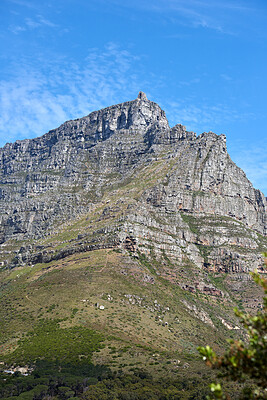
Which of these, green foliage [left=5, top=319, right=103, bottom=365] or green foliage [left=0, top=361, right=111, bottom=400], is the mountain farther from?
green foliage [left=0, top=361, right=111, bottom=400]

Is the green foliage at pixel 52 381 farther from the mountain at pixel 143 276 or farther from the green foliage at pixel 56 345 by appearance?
the mountain at pixel 143 276

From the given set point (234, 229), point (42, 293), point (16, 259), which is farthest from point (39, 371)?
point (234, 229)

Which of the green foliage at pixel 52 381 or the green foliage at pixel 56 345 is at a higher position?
the green foliage at pixel 56 345

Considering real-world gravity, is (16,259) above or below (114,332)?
above

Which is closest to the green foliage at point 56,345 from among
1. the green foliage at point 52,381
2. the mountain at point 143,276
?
the green foliage at point 52,381

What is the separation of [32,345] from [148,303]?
3939 cm

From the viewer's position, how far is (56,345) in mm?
87062

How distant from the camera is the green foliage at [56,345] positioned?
82.6 m

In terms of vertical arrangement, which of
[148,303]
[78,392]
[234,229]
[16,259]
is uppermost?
[234,229]

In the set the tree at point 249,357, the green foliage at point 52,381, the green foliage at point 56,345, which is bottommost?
the green foliage at point 52,381

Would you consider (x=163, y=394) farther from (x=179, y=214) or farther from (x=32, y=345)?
(x=179, y=214)

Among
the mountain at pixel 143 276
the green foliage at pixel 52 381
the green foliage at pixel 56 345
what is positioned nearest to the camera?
the green foliage at pixel 52 381

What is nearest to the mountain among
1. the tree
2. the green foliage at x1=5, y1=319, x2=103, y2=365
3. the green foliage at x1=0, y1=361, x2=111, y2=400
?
the green foliage at x1=5, y1=319, x2=103, y2=365

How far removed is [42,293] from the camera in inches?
4710
